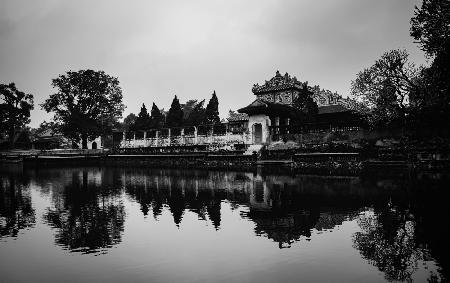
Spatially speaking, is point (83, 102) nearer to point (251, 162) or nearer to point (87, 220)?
point (251, 162)

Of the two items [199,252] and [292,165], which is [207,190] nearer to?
[199,252]

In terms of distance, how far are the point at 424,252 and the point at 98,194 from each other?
575 inches

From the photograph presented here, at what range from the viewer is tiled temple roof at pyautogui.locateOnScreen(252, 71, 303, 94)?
47.9 meters

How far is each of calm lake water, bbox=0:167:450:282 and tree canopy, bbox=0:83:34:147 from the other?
183 feet

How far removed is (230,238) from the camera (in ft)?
28.6

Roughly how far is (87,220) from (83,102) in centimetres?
4632

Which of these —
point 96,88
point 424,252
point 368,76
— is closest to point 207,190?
point 424,252

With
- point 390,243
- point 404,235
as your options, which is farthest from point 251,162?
point 390,243

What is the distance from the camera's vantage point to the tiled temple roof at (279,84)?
157ft

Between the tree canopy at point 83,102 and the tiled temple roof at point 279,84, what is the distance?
24.3 meters

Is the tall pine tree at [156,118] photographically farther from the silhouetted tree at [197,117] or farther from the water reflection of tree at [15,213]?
the water reflection of tree at [15,213]

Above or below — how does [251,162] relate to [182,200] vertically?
above

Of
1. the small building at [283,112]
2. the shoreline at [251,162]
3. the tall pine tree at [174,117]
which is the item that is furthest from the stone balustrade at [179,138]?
the tall pine tree at [174,117]

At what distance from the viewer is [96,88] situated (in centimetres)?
5256
